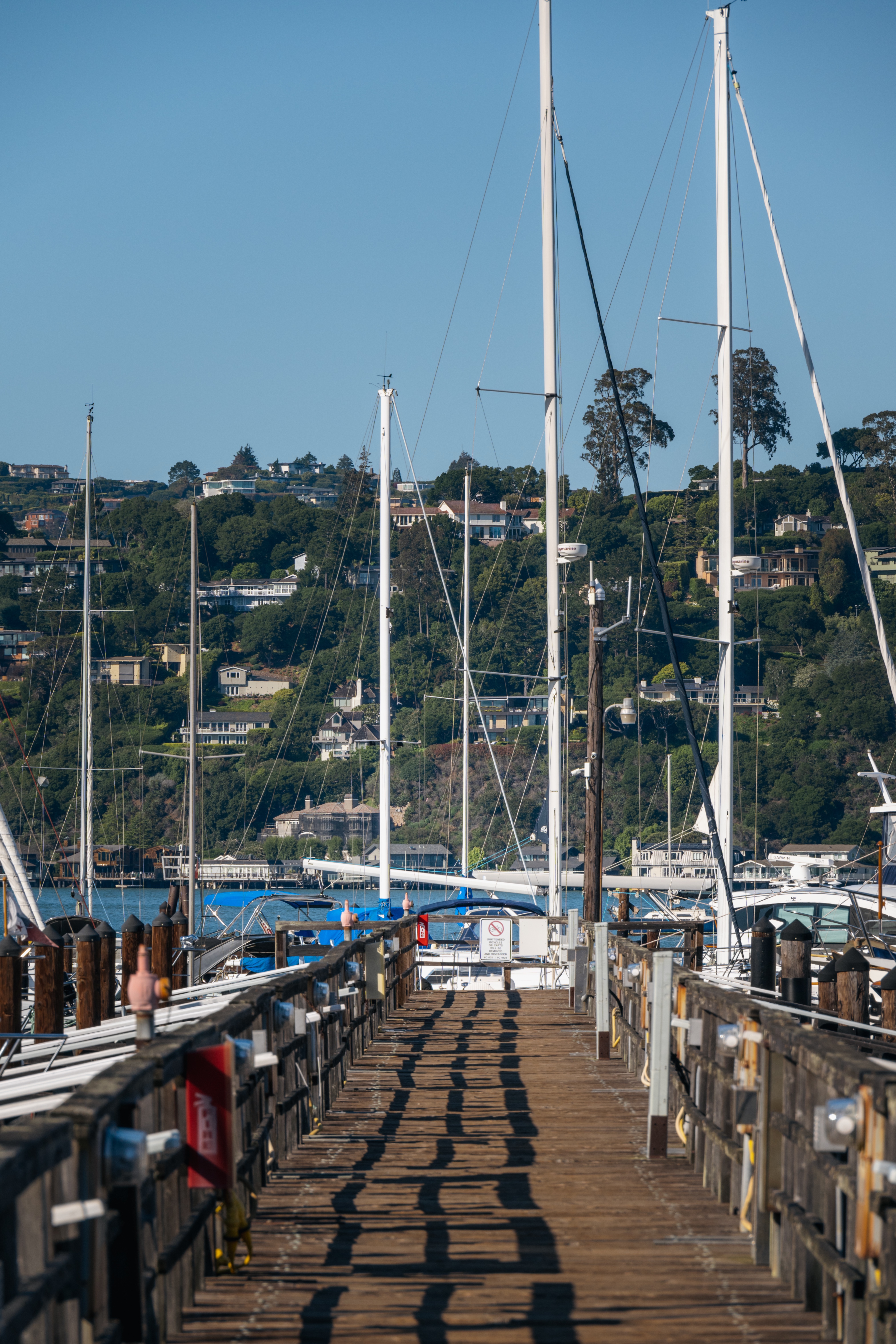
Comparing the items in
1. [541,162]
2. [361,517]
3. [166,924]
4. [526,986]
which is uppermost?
[361,517]

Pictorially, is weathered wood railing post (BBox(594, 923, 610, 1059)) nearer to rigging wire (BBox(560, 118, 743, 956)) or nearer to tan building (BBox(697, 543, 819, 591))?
rigging wire (BBox(560, 118, 743, 956))

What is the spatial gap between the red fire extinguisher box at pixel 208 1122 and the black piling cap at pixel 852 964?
11272 millimetres

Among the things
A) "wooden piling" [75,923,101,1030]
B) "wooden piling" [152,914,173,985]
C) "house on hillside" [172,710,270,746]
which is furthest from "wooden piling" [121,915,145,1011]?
"house on hillside" [172,710,270,746]

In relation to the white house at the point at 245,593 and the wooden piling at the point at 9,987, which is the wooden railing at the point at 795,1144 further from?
the white house at the point at 245,593

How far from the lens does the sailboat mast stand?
37.2 m

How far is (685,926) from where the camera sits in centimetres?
1806

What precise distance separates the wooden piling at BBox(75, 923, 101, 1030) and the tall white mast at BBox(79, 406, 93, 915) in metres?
25.7

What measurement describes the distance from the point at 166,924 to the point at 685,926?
306 inches

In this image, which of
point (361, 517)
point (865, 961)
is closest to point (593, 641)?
point (865, 961)

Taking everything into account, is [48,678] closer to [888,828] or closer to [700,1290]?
[888,828]

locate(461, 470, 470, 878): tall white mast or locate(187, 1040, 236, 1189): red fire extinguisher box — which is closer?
locate(187, 1040, 236, 1189): red fire extinguisher box

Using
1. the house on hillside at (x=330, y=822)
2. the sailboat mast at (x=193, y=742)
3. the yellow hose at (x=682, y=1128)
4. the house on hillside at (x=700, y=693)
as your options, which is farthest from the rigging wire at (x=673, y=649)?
the house on hillside at (x=330, y=822)

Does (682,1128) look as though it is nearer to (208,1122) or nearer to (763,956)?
(208,1122)

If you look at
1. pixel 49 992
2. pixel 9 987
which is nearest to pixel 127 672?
pixel 49 992
